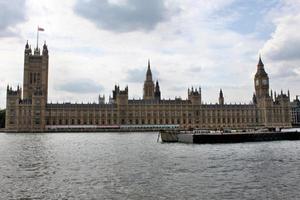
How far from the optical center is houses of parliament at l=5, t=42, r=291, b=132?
476 ft

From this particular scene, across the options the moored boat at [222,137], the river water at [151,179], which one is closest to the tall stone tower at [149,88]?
the moored boat at [222,137]

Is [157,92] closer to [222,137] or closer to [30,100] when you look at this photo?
[30,100]

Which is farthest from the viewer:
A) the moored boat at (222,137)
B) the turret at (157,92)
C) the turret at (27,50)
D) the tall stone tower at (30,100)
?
the turret at (157,92)

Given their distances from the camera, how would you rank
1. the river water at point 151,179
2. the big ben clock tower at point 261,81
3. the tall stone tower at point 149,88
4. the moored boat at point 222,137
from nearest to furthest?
the river water at point 151,179
the moored boat at point 222,137
the big ben clock tower at point 261,81
the tall stone tower at point 149,88

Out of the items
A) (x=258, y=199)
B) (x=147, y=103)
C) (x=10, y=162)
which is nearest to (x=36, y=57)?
(x=147, y=103)

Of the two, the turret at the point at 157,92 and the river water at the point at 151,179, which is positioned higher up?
the turret at the point at 157,92

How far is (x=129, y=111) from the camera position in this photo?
6127 inches

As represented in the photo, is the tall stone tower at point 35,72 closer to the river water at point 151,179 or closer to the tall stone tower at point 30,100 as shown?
the tall stone tower at point 30,100

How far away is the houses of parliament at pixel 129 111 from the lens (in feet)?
476

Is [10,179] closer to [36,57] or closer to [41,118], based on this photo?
[41,118]

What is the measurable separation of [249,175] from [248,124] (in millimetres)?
139756

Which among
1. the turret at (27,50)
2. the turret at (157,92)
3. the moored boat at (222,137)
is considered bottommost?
the moored boat at (222,137)

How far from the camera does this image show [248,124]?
6353 inches

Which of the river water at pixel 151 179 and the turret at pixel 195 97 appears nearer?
the river water at pixel 151 179
